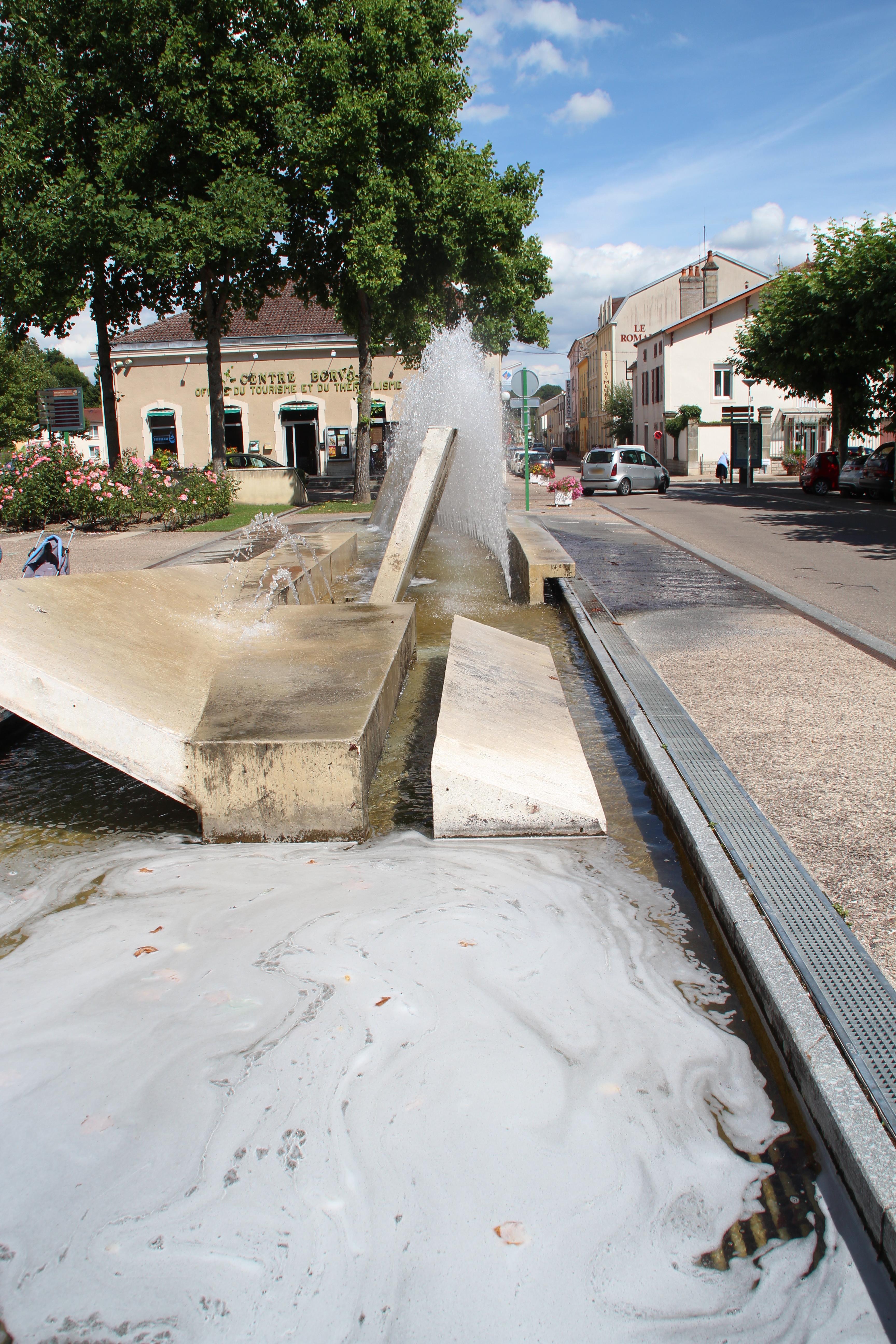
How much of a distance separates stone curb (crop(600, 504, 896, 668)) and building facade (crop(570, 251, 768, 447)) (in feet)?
160

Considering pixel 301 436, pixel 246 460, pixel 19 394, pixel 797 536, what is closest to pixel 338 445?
pixel 301 436

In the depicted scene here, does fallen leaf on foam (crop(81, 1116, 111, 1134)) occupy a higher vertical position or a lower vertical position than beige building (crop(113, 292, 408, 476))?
lower

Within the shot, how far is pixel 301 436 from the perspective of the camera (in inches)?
1575

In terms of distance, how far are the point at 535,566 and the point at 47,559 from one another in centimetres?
439

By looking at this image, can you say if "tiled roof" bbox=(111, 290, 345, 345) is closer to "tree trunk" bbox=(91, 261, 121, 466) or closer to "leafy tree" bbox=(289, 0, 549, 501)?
"leafy tree" bbox=(289, 0, 549, 501)

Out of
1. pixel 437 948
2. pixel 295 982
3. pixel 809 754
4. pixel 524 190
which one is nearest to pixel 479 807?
pixel 437 948

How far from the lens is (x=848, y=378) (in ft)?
100

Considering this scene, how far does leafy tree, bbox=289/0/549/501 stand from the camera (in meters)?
20.5

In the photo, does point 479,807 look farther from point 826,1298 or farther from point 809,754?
point 826,1298

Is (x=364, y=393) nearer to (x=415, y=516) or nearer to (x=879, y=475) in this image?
(x=879, y=475)

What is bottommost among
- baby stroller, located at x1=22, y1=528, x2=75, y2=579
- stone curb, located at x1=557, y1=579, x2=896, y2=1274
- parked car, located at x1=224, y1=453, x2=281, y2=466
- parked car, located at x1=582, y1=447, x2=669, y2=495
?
stone curb, located at x1=557, y1=579, x2=896, y2=1274

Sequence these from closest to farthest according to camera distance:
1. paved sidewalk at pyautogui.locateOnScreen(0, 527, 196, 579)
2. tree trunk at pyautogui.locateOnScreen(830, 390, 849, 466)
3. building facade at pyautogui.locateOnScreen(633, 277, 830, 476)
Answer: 1. paved sidewalk at pyautogui.locateOnScreen(0, 527, 196, 579)
2. tree trunk at pyautogui.locateOnScreen(830, 390, 849, 466)
3. building facade at pyautogui.locateOnScreen(633, 277, 830, 476)

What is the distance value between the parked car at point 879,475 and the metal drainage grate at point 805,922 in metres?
24.3

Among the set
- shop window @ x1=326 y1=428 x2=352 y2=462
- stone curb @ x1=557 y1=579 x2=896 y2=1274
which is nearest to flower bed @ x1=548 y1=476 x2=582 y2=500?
shop window @ x1=326 y1=428 x2=352 y2=462
